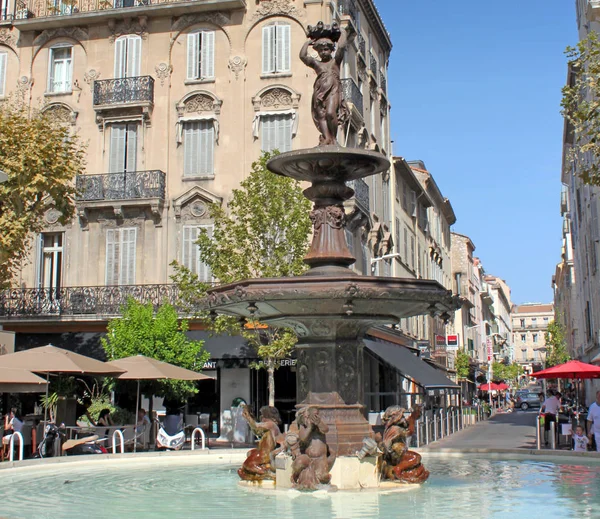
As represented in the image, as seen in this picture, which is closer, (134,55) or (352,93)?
(352,93)

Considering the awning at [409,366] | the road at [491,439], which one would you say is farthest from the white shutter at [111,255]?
the road at [491,439]

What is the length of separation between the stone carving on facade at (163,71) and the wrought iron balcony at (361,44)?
8.06 metres

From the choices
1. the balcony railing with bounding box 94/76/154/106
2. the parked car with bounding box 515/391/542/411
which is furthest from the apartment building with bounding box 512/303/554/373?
the balcony railing with bounding box 94/76/154/106

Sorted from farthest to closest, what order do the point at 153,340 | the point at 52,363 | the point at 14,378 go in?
the point at 153,340 < the point at 52,363 < the point at 14,378

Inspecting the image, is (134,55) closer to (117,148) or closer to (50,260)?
(117,148)

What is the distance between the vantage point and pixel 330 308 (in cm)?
1034

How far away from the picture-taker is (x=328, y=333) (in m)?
10.8

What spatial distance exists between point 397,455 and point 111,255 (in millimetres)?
21044

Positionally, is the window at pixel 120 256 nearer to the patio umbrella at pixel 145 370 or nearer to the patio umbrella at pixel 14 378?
the patio umbrella at pixel 145 370

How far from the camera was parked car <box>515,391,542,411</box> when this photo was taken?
62969 mm

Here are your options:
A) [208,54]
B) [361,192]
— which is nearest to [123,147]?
[208,54]

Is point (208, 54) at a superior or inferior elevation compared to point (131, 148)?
superior

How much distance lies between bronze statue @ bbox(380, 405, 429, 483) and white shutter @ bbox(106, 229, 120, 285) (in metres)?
20.6

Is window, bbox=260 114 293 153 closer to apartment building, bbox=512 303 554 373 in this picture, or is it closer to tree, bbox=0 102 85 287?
tree, bbox=0 102 85 287
